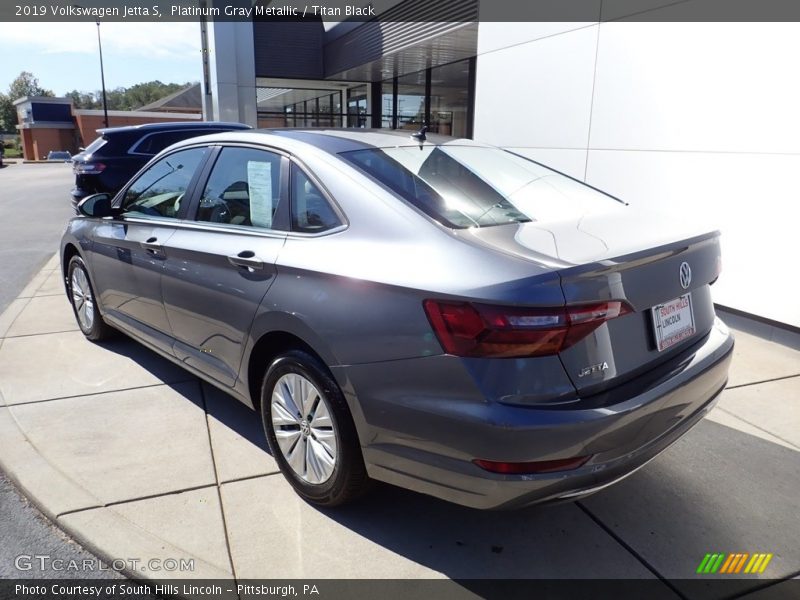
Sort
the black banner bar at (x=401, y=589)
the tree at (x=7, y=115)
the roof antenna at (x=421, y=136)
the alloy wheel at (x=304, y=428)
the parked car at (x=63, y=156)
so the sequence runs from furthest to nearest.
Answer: the tree at (x=7, y=115)
the parked car at (x=63, y=156)
the roof antenna at (x=421, y=136)
the alloy wheel at (x=304, y=428)
the black banner bar at (x=401, y=589)

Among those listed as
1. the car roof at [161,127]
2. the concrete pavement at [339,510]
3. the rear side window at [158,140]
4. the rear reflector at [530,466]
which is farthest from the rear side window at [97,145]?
the rear reflector at [530,466]

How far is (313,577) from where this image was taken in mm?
2490

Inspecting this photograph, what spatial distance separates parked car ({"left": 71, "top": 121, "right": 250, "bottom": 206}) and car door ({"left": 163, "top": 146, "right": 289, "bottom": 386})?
602 cm

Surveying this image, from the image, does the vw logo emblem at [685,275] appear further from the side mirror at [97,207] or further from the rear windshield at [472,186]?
the side mirror at [97,207]

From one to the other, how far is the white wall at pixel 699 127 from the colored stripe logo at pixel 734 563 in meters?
2.98

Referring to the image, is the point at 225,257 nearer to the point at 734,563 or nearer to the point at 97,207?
the point at 97,207

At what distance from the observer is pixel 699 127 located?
559 centimetres

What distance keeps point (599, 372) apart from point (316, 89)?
71.3ft

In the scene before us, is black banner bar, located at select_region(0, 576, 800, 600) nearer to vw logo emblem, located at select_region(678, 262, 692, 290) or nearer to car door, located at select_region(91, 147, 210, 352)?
vw logo emblem, located at select_region(678, 262, 692, 290)

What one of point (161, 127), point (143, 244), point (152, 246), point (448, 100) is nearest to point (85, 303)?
point (143, 244)

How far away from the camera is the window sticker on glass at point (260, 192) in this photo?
3041mm

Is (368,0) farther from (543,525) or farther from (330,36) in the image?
(543,525)

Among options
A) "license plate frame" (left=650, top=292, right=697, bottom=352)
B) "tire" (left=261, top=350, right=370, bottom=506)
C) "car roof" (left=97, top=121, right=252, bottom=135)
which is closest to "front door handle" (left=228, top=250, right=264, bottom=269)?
"tire" (left=261, top=350, right=370, bottom=506)

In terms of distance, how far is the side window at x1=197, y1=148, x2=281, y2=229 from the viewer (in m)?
3.06
